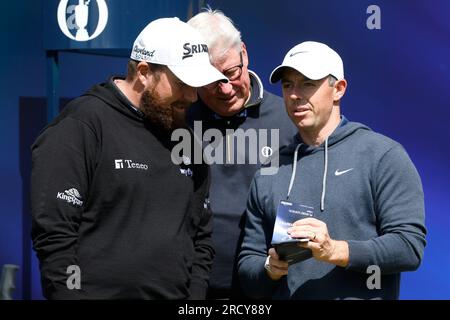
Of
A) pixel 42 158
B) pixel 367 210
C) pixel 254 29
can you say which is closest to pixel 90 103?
pixel 42 158

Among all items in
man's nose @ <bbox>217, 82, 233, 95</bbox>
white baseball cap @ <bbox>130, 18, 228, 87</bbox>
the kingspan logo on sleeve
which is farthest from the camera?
man's nose @ <bbox>217, 82, 233, 95</bbox>

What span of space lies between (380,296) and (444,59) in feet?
4.75

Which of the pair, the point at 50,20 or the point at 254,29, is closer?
the point at 50,20

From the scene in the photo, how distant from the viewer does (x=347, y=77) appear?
13.1ft

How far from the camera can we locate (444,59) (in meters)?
3.86

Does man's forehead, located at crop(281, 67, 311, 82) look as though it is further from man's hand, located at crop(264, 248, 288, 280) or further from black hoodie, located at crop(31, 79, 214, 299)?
man's hand, located at crop(264, 248, 288, 280)

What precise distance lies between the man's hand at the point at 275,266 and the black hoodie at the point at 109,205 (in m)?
0.25

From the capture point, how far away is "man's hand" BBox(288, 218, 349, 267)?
2607 millimetres

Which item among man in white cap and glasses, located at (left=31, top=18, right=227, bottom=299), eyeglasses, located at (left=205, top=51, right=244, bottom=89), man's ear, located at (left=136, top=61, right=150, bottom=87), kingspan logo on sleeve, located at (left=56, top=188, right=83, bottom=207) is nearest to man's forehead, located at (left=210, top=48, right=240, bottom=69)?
eyeglasses, located at (left=205, top=51, right=244, bottom=89)

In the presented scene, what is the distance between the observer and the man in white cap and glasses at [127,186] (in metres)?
2.59

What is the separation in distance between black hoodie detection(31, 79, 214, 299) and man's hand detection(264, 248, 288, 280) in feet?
0.81

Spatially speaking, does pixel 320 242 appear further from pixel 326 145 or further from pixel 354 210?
pixel 326 145

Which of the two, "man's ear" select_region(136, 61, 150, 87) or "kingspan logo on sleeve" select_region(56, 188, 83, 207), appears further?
"man's ear" select_region(136, 61, 150, 87)
